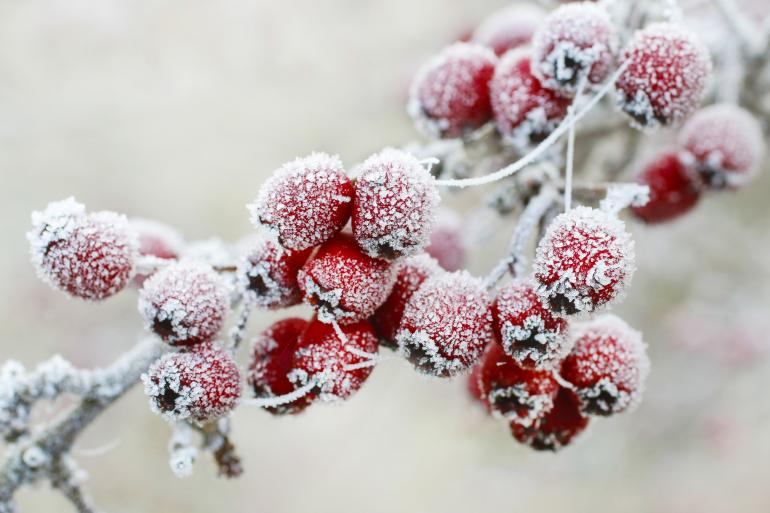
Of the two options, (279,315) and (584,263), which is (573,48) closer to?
(584,263)

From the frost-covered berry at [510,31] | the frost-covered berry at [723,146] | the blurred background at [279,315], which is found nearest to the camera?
the frost-covered berry at [723,146]

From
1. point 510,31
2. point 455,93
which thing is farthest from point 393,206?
point 510,31

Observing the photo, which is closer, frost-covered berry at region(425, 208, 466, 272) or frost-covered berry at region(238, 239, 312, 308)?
frost-covered berry at region(238, 239, 312, 308)

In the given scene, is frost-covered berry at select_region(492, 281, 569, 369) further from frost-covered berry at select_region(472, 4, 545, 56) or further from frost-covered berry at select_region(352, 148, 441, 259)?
frost-covered berry at select_region(472, 4, 545, 56)

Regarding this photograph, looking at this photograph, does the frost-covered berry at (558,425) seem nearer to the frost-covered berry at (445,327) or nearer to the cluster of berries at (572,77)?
the frost-covered berry at (445,327)

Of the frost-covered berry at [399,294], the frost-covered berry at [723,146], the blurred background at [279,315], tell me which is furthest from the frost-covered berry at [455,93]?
the blurred background at [279,315]

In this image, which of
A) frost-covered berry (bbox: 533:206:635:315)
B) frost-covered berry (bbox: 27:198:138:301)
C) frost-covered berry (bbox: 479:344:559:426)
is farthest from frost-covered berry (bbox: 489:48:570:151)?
frost-covered berry (bbox: 27:198:138:301)
